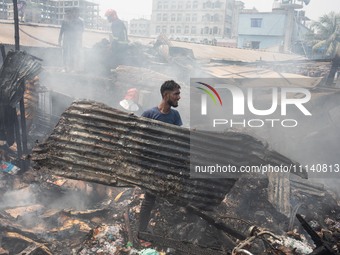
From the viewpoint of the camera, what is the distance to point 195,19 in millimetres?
60000

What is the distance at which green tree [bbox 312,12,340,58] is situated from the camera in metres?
31.6

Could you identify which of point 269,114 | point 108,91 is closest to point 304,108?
point 269,114

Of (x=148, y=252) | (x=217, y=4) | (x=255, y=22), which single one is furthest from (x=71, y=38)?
(x=217, y=4)

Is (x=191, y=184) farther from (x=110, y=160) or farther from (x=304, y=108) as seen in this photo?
(x=304, y=108)

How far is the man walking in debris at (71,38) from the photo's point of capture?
393 inches

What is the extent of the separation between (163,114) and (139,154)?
2.02 ft

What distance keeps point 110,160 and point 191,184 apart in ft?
3.14

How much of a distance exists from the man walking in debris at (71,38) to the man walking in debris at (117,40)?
1.12 meters

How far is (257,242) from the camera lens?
3.58 m

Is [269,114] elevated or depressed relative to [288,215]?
elevated

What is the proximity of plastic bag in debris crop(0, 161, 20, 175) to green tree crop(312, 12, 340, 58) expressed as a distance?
107 ft

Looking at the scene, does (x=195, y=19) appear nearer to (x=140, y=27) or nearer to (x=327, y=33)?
(x=140, y=27)

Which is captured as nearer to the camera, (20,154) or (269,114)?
(20,154)

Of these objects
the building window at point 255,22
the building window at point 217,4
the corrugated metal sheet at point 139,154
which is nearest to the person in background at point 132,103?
the corrugated metal sheet at point 139,154
